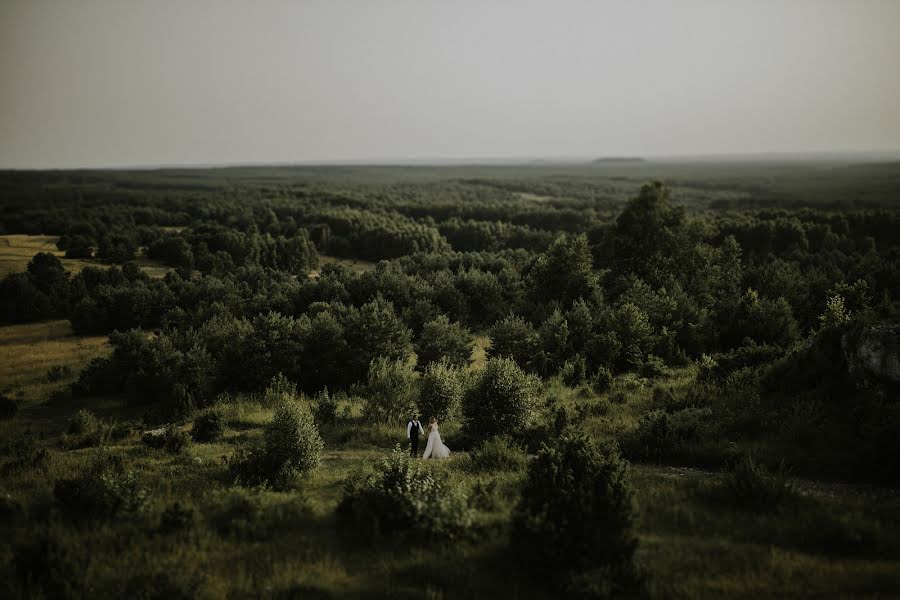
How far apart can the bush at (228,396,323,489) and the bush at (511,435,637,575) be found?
693cm

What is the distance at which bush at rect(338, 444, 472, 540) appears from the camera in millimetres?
10219

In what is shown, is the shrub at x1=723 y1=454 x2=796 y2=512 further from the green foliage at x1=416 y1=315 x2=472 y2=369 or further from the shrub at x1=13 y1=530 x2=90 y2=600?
the green foliage at x1=416 y1=315 x2=472 y2=369

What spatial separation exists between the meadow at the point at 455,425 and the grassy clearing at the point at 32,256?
63cm

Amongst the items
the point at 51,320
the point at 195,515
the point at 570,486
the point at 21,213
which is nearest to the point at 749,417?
the point at 570,486

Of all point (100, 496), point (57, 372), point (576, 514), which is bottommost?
point (57, 372)

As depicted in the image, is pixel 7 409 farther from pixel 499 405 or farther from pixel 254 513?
pixel 499 405

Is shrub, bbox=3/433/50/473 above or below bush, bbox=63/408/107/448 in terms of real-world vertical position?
above

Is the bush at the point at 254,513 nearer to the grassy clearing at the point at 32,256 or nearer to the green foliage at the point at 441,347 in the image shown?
the green foliage at the point at 441,347

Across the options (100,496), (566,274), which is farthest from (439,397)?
(566,274)

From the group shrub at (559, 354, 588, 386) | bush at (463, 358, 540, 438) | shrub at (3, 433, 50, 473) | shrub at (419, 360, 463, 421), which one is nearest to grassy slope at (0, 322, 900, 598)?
shrub at (3, 433, 50, 473)

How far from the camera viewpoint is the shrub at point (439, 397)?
20.3 m

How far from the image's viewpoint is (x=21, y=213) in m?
64.8

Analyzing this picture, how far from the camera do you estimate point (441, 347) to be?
1150 inches

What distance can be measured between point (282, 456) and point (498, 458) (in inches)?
232
